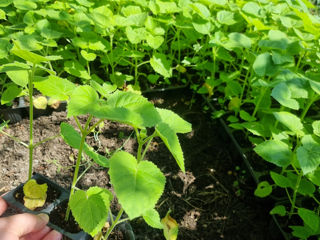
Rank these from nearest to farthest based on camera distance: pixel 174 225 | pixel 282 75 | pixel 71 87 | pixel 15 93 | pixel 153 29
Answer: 1. pixel 71 87
2. pixel 174 225
3. pixel 282 75
4. pixel 15 93
5. pixel 153 29

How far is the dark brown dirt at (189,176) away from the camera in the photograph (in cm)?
169

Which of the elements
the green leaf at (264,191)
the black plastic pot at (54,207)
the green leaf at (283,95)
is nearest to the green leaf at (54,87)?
the black plastic pot at (54,207)

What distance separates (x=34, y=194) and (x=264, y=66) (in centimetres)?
137

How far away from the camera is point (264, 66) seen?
1666 mm

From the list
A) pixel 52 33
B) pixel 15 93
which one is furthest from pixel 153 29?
pixel 15 93

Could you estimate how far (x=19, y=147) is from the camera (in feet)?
6.16

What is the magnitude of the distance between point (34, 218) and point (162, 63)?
1.38 m

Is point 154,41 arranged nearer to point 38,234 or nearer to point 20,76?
point 20,76

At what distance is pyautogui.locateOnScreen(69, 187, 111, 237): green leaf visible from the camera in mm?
981

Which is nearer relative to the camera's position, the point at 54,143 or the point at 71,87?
the point at 71,87

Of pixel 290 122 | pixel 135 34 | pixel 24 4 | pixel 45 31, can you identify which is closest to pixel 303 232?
pixel 290 122

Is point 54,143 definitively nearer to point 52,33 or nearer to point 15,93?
point 15,93

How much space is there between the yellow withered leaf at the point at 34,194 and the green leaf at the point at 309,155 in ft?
3.71

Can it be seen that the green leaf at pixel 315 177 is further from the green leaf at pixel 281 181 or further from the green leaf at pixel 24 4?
the green leaf at pixel 24 4
